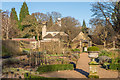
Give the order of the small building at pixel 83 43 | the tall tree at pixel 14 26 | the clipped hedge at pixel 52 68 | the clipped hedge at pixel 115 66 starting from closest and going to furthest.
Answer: the clipped hedge at pixel 52 68
the clipped hedge at pixel 115 66
the small building at pixel 83 43
the tall tree at pixel 14 26

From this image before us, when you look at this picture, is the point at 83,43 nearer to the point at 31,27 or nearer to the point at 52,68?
the point at 31,27

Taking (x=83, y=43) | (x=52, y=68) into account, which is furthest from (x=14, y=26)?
(x=52, y=68)

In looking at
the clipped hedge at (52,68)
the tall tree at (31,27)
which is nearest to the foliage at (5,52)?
the clipped hedge at (52,68)

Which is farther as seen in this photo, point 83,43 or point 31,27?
point 31,27

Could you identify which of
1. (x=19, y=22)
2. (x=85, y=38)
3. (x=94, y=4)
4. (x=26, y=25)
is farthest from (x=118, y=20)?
(x=19, y=22)

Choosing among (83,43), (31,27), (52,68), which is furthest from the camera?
(31,27)

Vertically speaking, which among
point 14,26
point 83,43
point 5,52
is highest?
point 14,26

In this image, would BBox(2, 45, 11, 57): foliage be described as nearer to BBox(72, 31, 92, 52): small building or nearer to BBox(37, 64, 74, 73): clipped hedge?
BBox(37, 64, 74, 73): clipped hedge

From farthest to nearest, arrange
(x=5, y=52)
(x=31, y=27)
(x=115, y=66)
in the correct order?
(x=31, y=27) < (x=5, y=52) < (x=115, y=66)

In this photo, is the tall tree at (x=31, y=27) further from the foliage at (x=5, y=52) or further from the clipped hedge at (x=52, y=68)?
the clipped hedge at (x=52, y=68)

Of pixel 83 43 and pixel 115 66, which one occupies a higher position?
pixel 83 43

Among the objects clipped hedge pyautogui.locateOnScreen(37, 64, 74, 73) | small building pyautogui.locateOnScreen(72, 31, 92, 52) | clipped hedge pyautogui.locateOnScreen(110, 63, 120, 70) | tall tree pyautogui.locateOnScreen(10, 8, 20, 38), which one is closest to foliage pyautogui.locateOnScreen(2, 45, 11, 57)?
clipped hedge pyautogui.locateOnScreen(37, 64, 74, 73)

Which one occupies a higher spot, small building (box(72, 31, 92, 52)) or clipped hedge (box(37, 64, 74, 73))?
small building (box(72, 31, 92, 52))

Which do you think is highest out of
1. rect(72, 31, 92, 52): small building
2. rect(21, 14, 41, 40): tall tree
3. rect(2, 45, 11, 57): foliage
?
rect(21, 14, 41, 40): tall tree
